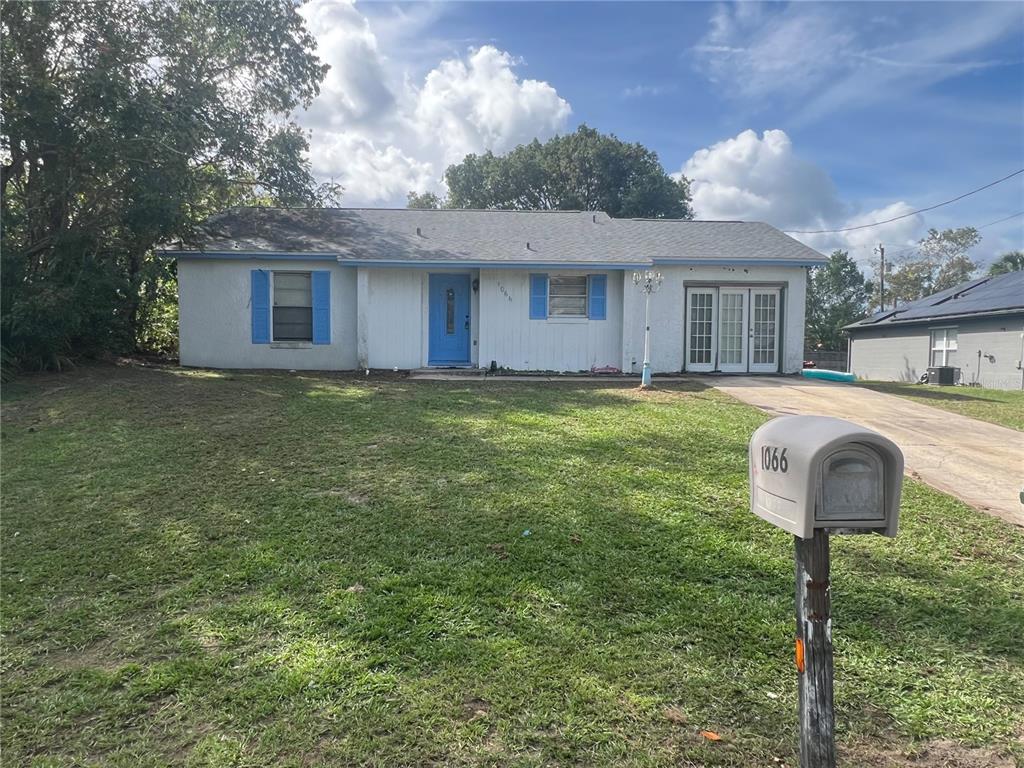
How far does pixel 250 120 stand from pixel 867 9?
11978 mm

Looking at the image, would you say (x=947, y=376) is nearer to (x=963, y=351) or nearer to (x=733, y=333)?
(x=963, y=351)

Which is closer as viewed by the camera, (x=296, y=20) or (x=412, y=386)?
(x=412, y=386)

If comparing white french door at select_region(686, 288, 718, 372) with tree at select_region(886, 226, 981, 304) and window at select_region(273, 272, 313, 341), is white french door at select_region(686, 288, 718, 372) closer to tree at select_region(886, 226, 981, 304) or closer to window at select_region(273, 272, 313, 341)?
window at select_region(273, 272, 313, 341)

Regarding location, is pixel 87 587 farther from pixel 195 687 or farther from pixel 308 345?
pixel 308 345

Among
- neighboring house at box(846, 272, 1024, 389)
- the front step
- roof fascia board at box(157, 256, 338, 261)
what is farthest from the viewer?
neighboring house at box(846, 272, 1024, 389)

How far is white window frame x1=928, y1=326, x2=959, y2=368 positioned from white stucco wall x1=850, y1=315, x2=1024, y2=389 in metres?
0.08

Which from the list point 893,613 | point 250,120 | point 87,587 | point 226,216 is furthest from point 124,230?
point 893,613

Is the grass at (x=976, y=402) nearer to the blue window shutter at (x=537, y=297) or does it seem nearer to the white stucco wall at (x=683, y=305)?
the white stucco wall at (x=683, y=305)

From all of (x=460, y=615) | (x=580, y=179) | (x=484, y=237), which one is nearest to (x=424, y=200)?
(x=580, y=179)

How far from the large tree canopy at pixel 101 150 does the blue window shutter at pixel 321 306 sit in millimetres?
2634

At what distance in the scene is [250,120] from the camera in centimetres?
1297

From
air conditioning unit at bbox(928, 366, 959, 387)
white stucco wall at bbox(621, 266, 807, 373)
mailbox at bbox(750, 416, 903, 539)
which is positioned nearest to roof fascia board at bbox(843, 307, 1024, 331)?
air conditioning unit at bbox(928, 366, 959, 387)

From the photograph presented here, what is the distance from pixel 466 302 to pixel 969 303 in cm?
1684

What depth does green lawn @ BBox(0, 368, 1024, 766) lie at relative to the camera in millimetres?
2000
